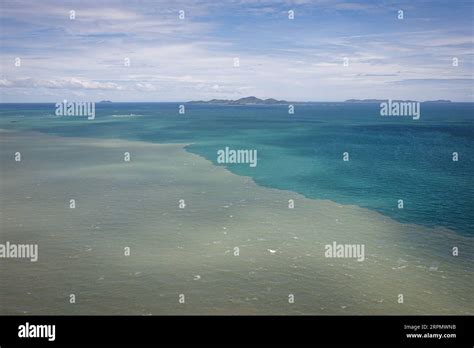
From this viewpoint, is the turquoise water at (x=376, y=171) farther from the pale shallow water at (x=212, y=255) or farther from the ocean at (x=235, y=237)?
the pale shallow water at (x=212, y=255)

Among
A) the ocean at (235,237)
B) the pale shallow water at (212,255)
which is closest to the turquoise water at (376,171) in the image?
the ocean at (235,237)

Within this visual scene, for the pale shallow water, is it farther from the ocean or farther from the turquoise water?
the turquoise water

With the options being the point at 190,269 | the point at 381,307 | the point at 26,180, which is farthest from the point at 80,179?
the point at 381,307

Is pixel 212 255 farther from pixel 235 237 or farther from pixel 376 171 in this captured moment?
pixel 376 171

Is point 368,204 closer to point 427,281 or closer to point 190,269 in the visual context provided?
point 427,281

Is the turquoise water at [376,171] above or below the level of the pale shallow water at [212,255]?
above

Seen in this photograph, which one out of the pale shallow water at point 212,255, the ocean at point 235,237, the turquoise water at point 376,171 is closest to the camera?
the pale shallow water at point 212,255

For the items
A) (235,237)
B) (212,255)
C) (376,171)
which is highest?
(376,171)

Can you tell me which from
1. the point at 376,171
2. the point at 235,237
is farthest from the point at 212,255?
the point at 376,171

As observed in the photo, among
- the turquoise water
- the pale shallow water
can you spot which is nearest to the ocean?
the pale shallow water
